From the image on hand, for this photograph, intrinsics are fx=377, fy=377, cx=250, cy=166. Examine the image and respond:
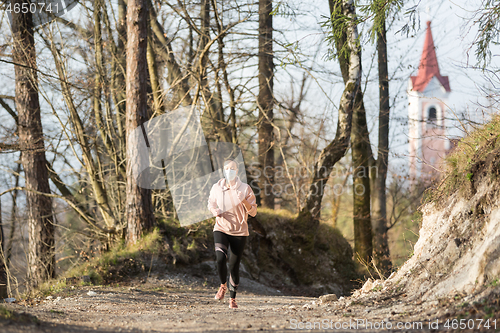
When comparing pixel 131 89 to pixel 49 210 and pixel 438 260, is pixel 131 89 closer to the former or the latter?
pixel 49 210

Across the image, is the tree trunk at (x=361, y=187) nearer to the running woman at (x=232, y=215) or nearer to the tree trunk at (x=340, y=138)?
the tree trunk at (x=340, y=138)

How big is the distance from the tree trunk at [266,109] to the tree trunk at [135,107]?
11.8 ft

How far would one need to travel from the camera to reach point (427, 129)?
11.0 metres

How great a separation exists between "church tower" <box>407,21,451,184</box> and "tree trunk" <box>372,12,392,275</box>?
0.87m

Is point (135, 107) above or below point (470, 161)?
above

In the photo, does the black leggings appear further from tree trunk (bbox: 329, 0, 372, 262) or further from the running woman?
tree trunk (bbox: 329, 0, 372, 262)

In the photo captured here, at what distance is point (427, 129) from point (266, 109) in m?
4.76

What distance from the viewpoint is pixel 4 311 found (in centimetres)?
356

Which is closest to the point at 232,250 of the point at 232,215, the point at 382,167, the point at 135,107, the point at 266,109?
the point at 232,215

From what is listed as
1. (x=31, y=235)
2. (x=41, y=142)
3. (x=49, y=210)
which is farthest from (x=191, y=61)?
(x=31, y=235)

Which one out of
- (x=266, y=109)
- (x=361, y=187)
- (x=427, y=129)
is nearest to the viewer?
(x=427, y=129)

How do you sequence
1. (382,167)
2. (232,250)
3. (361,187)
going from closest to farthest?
1. (232,250)
2. (361,187)
3. (382,167)

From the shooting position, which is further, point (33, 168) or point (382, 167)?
point (382, 167)

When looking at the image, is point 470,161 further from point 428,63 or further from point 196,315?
point 428,63
